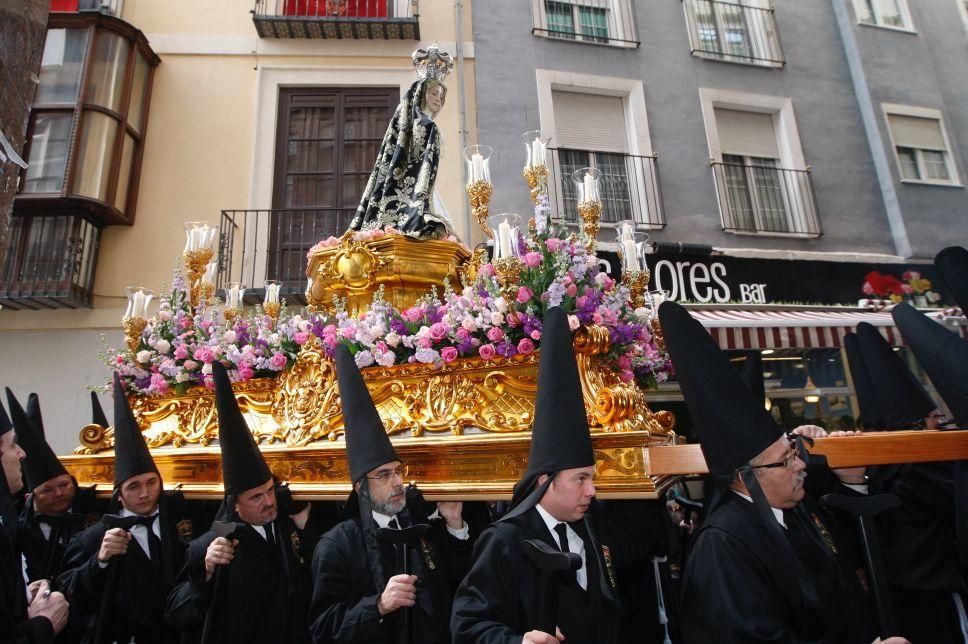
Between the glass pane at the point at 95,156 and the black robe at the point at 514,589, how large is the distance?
302 inches

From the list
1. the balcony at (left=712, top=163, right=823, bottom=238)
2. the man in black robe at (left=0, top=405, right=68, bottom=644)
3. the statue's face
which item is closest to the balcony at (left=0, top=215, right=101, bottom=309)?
the statue's face

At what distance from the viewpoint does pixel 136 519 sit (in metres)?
2.77

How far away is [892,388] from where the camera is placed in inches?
119

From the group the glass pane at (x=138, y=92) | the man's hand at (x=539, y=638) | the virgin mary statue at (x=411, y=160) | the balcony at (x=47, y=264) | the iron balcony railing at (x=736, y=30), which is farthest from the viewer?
the iron balcony railing at (x=736, y=30)

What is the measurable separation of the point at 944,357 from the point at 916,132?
34.9 feet

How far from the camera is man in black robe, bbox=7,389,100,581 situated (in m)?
3.07

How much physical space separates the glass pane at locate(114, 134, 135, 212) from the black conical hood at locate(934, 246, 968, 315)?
857cm

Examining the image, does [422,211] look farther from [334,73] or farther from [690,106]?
[690,106]

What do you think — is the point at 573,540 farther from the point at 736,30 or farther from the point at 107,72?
the point at 736,30

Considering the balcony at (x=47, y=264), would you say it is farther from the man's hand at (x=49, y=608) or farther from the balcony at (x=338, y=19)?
the man's hand at (x=49, y=608)

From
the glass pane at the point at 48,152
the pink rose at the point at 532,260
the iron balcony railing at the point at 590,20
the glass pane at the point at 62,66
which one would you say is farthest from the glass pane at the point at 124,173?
the pink rose at the point at 532,260

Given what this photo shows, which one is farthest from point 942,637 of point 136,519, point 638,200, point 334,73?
point 334,73

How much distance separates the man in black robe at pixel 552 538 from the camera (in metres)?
1.81

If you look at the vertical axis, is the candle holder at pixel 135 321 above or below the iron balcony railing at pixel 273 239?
below
